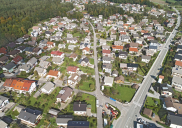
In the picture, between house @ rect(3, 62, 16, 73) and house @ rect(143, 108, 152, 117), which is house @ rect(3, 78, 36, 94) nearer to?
house @ rect(3, 62, 16, 73)

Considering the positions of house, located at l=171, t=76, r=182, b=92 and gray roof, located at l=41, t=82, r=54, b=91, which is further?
house, located at l=171, t=76, r=182, b=92

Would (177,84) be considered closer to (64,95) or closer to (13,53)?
(64,95)

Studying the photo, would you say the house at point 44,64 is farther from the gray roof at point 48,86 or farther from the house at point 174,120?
the house at point 174,120

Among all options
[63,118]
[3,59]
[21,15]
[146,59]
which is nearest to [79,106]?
[63,118]

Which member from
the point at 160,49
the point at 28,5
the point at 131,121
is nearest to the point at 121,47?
the point at 160,49

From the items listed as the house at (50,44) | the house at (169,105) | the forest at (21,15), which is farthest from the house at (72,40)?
the house at (169,105)

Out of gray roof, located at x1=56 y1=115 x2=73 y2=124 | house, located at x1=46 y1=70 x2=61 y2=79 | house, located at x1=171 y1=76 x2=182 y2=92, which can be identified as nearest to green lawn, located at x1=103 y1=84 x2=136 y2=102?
gray roof, located at x1=56 y1=115 x2=73 y2=124

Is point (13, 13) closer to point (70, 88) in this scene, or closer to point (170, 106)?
point (70, 88)
